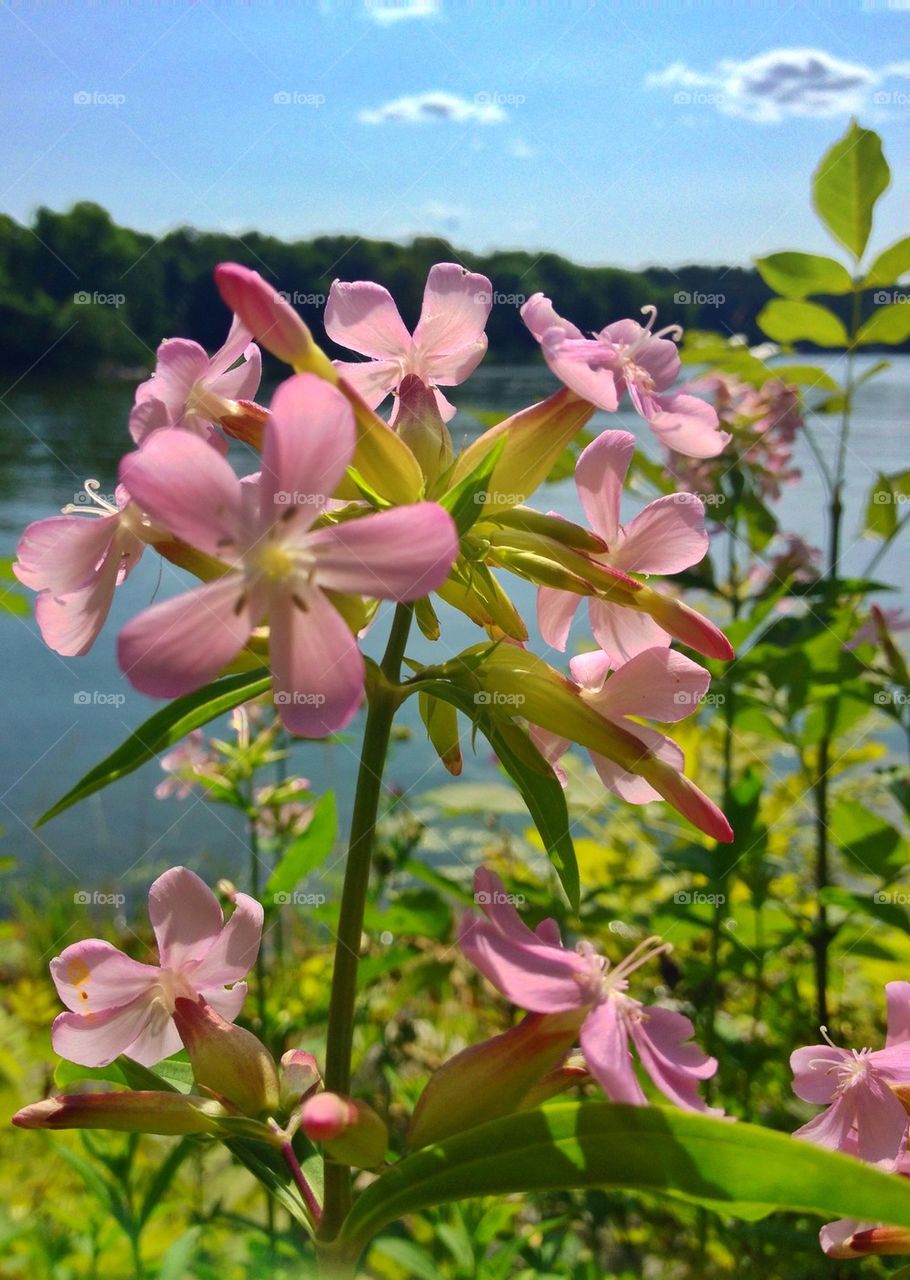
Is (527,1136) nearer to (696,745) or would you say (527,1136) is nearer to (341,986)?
(341,986)

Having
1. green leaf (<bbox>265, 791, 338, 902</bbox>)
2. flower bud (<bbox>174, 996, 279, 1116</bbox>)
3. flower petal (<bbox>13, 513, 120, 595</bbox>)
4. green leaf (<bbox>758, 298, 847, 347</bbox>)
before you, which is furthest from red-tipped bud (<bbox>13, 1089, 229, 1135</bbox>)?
green leaf (<bbox>758, 298, 847, 347</bbox>)

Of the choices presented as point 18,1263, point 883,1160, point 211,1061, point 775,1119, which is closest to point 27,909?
point 18,1263

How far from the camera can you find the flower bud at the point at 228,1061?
1.60 feet

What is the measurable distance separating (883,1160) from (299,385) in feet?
1.55

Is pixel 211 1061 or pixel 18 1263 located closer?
pixel 211 1061

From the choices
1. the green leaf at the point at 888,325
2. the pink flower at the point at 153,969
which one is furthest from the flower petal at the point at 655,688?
the green leaf at the point at 888,325

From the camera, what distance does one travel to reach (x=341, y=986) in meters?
0.49

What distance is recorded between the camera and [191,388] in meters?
0.51

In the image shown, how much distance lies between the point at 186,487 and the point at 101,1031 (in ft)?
0.98

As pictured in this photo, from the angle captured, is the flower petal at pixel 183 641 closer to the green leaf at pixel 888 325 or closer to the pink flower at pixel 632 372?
the pink flower at pixel 632 372

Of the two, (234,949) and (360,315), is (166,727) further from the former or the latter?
(360,315)

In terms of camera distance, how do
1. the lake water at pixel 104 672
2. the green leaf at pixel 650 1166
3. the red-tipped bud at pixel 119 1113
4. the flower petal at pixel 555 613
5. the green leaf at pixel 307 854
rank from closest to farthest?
the green leaf at pixel 650 1166 < the red-tipped bud at pixel 119 1113 < the flower petal at pixel 555 613 < the green leaf at pixel 307 854 < the lake water at pixel 104 672

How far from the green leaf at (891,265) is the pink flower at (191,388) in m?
0.93

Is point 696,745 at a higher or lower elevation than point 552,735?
lower
